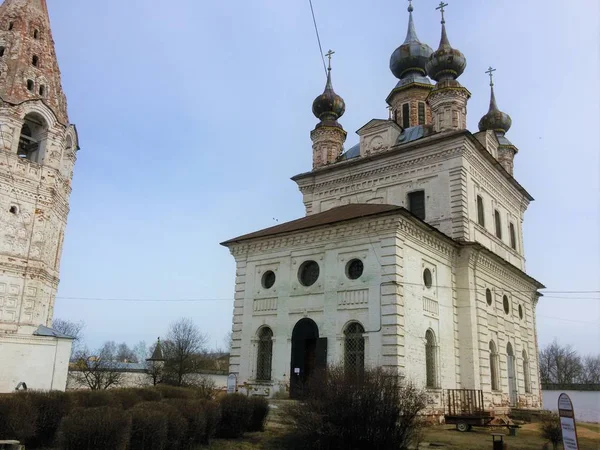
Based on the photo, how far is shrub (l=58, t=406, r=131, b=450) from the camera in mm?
8555

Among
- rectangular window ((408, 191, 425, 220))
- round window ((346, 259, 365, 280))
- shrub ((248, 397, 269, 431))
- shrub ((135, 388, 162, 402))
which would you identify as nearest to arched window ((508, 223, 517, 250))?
rectangular window ((408, 191, 425, 220))

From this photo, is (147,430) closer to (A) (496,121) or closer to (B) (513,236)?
(B) (513,236)

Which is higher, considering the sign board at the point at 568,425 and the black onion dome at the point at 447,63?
the black onion dome at the point at 447,63

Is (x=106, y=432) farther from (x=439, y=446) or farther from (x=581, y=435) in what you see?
(x=581, y=435)

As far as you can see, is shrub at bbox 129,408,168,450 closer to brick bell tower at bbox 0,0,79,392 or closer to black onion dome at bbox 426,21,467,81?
brick bell tower at bbox 0,0,79,392

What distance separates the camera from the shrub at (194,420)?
10.6m

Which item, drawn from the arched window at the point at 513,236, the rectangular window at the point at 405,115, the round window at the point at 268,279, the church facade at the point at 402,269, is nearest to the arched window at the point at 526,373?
the church facade at the point at 402,269

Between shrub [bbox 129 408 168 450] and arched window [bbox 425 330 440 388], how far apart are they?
11.8 meters

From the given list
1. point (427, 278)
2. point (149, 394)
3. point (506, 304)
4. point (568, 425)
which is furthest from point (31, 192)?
point (568, 425)

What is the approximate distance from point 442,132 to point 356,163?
172 inches

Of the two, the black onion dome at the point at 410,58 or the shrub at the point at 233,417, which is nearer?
the shrub at the point at 233,417

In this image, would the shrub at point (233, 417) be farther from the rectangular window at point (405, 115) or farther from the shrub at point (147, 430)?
the rectangular window at point (405, 115)

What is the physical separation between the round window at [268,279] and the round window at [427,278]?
586cm

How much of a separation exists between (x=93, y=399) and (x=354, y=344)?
30.3 ft
